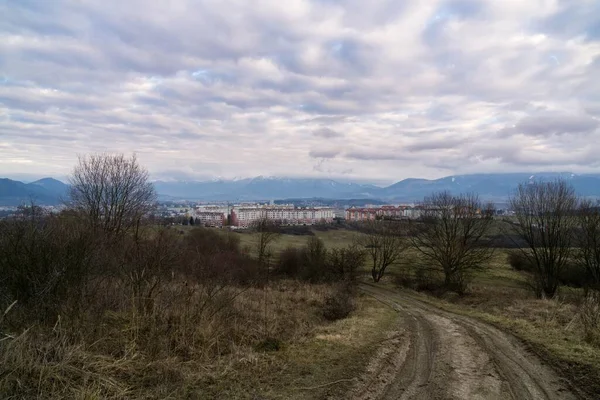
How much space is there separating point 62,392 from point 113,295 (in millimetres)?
3500

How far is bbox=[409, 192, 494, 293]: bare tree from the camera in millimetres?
30406

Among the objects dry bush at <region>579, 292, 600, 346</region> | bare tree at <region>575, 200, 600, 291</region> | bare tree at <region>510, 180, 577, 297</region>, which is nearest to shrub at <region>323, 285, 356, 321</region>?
dry bush at <region>579, 292, 600, 346</region>

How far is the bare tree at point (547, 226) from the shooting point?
2747cm

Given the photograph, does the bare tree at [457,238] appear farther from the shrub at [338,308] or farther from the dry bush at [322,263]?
the shrub at [338,308]

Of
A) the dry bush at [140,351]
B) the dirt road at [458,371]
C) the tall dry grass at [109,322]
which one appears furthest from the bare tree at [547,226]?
the tall dry grass at [109,322]

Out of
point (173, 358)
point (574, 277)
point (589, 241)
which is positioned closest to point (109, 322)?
point (173, 358)

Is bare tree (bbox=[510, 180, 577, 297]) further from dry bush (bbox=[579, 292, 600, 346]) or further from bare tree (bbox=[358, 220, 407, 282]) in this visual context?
dry bush (bbox=[579, 292, 600, 346])

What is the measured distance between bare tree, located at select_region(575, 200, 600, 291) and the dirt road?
22.7 meters

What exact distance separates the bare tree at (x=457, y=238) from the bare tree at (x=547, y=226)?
2.91 m

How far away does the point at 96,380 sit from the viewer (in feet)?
17.9

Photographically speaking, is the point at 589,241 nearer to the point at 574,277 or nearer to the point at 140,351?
the point at 574,277

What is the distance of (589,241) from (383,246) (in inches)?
678

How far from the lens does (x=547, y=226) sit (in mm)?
27859

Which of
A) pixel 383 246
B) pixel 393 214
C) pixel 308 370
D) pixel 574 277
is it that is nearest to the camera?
pixel 308 370
